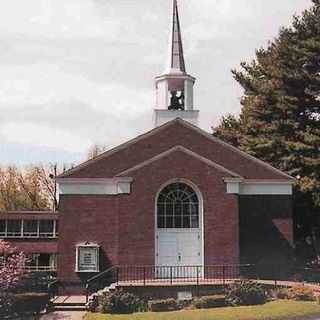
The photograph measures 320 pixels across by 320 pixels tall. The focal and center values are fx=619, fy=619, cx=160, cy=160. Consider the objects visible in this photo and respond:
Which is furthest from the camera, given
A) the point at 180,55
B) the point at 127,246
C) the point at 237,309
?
the point at 180,55

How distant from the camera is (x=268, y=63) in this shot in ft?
147

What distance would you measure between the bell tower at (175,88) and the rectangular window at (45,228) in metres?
15.3

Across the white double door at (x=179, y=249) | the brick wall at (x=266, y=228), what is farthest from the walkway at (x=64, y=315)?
the brick wall at (x=266, y=228)

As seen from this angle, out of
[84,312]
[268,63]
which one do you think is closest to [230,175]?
[84,312]

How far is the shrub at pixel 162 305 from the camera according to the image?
24969mm

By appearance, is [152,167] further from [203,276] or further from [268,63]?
[268,63]

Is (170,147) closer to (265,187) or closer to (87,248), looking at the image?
(265,187)

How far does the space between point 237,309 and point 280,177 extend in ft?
36.1

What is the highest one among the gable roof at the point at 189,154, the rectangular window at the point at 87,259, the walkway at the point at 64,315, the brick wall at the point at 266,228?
the gable roof at the point at 189,154

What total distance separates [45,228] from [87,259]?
1603cm

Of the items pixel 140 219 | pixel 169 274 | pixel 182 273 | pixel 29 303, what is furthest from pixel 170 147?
pixel 29 303

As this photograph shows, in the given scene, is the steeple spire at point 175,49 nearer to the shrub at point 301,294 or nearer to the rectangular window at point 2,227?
the shrub at point 301,294

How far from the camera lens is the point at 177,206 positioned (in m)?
32.0

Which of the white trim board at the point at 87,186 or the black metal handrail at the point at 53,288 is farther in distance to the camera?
the white trim board at the point at 87,186
